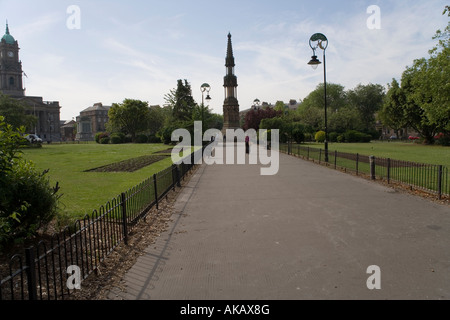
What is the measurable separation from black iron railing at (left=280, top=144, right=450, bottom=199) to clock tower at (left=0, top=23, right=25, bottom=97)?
359 feet

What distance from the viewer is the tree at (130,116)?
72.6 meters

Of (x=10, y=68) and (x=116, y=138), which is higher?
(x=10, y=68)

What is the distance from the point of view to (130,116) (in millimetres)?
72688

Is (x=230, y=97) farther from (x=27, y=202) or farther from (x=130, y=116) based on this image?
(x=27, y=202)

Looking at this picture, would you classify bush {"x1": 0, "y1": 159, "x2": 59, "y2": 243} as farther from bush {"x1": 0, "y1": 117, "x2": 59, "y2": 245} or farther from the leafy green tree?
the leafy green tree

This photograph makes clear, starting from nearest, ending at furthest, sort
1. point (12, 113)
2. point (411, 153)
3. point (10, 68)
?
point (411, 153) < point (12, 113) < point (10, 68)

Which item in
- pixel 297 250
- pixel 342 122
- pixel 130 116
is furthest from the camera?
pixel 130 116

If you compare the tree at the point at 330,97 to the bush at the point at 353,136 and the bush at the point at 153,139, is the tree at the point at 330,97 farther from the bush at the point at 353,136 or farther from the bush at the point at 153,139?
the bush at the point at 153,139

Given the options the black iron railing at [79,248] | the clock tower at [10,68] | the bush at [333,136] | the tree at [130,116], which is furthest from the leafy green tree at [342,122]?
the clock tower at [10,68]

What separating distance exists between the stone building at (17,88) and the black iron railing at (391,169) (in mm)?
95888

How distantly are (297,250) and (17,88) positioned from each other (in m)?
129

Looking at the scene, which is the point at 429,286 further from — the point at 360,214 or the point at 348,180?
the point at 348,180

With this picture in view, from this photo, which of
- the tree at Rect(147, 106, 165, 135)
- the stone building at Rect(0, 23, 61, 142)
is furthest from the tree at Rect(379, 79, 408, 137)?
the stone building at Rect(0, 23, 61, 142)

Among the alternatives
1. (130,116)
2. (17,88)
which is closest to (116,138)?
(130,116)
